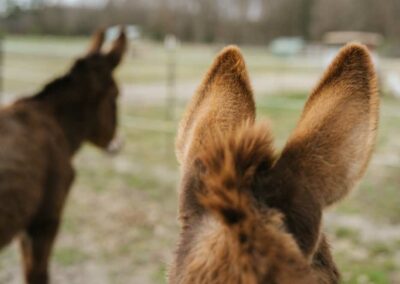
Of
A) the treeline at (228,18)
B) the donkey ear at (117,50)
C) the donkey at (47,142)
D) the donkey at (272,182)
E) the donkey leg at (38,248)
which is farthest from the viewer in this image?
the treeline at (228,18)

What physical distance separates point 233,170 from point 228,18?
25.6 metres

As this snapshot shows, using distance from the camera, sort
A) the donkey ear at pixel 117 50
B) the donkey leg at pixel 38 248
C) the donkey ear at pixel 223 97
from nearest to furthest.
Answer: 1. the donkey ear at pixel 223 97
2. the donkey leg at pixel 38 248
3. the donkey ear at pixel 117 50

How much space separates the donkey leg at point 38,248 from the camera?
3.20 m

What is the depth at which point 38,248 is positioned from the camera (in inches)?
127

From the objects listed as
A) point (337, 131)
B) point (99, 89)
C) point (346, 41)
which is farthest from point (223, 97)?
point (346, 41)

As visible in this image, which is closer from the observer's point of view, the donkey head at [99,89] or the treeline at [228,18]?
the donkey head at [99,89]

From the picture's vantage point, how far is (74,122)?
3.87 metres

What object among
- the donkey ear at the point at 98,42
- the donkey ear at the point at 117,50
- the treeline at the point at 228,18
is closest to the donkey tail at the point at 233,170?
the donkey ear at the point at 117,50

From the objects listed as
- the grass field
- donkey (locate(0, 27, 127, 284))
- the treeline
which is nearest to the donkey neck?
donkey (locate(0, 27, 127, 284))

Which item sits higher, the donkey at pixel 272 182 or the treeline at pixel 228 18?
the donkey at pixel 272 182

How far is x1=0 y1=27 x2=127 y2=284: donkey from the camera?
2914 millimetres

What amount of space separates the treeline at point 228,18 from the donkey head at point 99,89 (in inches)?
785

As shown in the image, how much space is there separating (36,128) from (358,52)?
8.92 feet

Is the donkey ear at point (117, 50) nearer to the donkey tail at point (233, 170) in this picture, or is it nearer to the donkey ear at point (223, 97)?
the donkey ear at point (223, 97)
